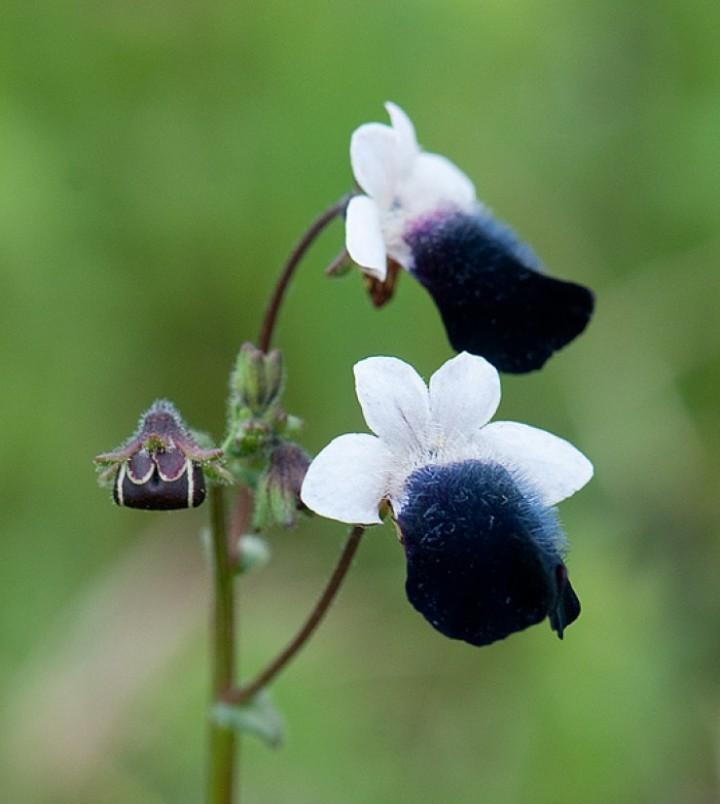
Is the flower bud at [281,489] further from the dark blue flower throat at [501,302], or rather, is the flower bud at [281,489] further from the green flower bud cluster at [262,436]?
the dark blue flower throat at [501,302]

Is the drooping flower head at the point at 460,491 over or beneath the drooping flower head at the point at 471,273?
beneath

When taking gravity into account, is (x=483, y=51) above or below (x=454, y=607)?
above

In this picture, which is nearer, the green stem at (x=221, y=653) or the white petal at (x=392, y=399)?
the white petal at (x=392, y=399)

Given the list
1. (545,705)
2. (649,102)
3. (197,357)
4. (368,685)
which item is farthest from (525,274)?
(649,102)

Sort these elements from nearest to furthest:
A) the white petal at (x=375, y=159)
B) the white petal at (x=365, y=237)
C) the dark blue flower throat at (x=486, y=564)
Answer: the dark blue flower throat at (x=486, y=564), the white petal at (x=365, y=237), the white petal at (x=375, y=159)

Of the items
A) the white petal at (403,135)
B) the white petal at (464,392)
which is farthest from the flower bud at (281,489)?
the white petal at (403,135)

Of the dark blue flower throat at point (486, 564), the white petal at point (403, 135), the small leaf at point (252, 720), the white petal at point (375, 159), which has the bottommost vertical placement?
the small leaf at point (252, 720)

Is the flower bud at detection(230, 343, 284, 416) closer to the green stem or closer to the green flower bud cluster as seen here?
the green flower bud cluster

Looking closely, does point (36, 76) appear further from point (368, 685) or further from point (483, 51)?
point (368, 685)

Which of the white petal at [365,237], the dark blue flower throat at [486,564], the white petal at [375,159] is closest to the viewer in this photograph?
the dark blue flower throat at [486,564]
